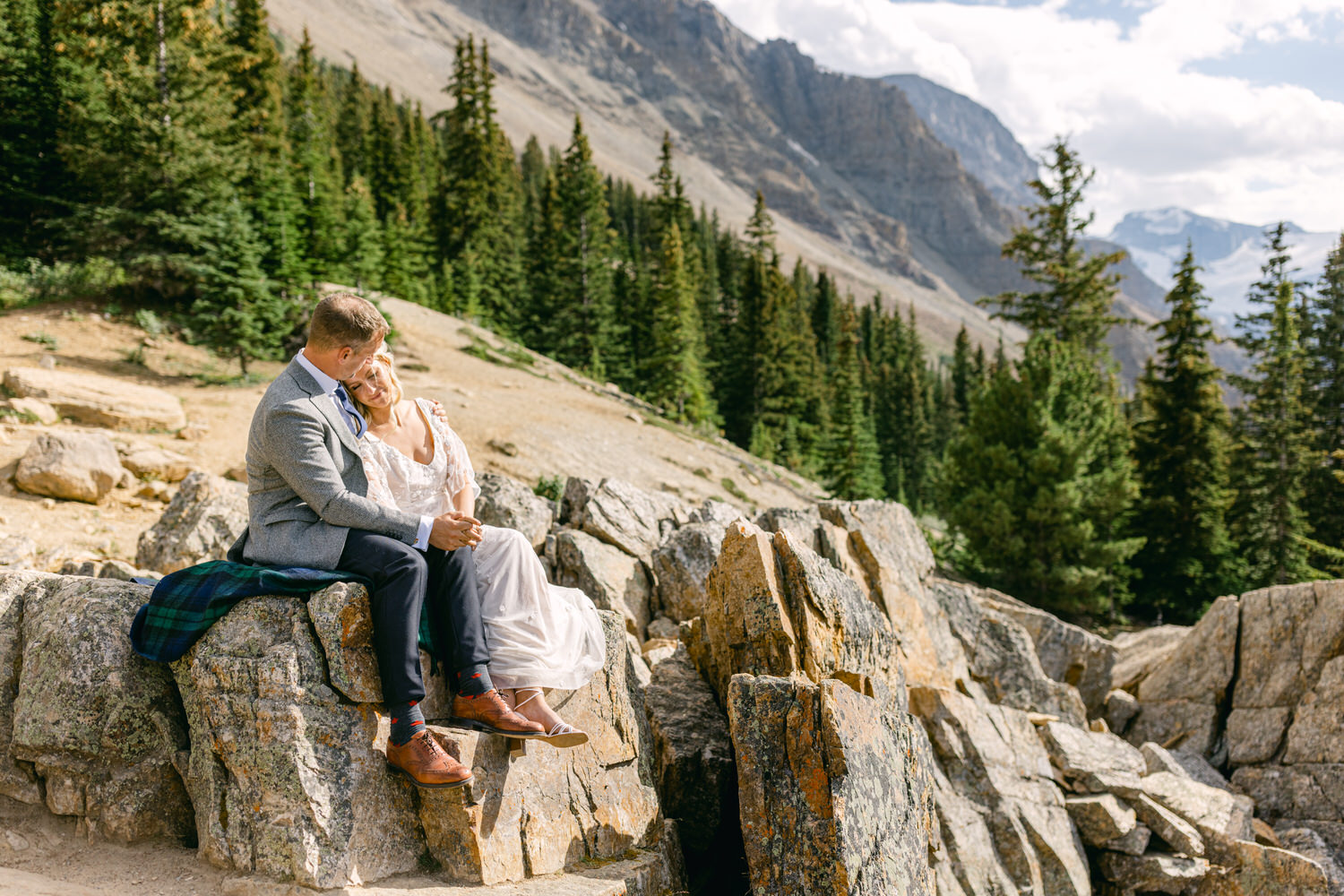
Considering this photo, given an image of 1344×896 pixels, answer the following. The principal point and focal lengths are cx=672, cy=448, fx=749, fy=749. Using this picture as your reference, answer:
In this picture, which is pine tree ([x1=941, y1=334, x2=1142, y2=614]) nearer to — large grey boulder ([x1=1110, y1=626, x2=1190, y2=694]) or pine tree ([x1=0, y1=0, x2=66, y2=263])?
large grey boulder ([x1=1110, y1=626, x2=1190, y2=694])

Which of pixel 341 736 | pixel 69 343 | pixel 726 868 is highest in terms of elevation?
pixel 69 343

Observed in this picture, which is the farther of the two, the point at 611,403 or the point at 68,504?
the point at 611,403

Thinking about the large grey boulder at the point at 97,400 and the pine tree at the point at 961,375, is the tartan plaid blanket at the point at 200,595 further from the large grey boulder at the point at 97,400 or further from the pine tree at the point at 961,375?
the pine tree at the point at 961,375

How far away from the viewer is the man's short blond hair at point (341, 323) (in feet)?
13.9

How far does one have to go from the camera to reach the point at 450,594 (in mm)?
4426

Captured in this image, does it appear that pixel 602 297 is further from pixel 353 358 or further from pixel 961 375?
pixel 961 375

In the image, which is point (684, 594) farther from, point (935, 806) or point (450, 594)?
point (450, 594)

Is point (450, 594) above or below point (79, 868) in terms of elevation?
above

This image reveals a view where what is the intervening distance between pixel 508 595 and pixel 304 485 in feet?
4.42

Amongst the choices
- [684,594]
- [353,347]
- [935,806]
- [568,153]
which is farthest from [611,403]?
[568,153]

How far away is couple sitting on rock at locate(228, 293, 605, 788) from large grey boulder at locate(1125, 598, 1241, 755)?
10.9 meters

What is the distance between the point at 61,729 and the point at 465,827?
2332 millimetres

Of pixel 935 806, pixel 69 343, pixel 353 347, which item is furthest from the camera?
pixel 69 343

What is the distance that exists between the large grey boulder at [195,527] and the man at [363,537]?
3.94 meters
